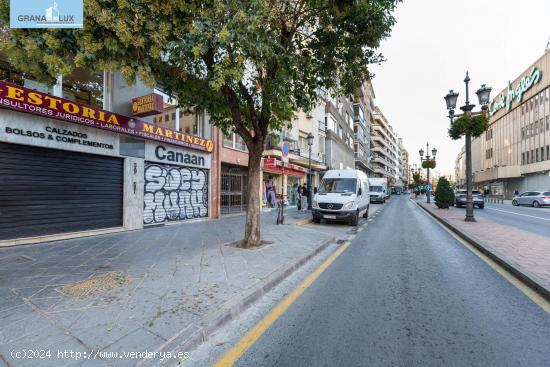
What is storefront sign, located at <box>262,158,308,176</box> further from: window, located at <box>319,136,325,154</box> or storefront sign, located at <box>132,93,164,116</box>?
storefront sign, located at <box>132,93,164,116</box>

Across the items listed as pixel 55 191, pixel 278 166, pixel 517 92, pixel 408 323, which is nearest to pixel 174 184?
pixel 55 191

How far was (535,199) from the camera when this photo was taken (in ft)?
88.6

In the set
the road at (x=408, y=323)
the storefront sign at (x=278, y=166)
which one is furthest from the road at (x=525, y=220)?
the storefront sign at (x=278, y=166)

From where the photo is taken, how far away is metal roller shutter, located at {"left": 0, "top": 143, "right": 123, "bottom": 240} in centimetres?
684

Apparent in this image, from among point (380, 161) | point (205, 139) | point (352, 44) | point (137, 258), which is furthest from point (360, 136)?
point (137, 258)

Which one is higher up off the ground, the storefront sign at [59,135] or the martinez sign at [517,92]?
the martinez sign at [517,92]

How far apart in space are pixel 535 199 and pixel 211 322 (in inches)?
1408

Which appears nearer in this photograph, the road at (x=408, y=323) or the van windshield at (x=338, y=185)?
the road at (x=408, y=323)

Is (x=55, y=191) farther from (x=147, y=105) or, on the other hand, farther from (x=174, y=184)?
(x=174, y=184)

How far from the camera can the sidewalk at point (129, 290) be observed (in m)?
2.67

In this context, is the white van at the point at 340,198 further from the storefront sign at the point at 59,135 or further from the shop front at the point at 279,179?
the storefront sign at the point at 59,135

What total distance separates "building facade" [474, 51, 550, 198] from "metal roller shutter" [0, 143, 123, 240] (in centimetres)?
4846

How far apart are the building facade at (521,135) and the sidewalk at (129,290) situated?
46.9 metres

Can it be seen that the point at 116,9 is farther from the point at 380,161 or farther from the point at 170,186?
the point at 380,161
